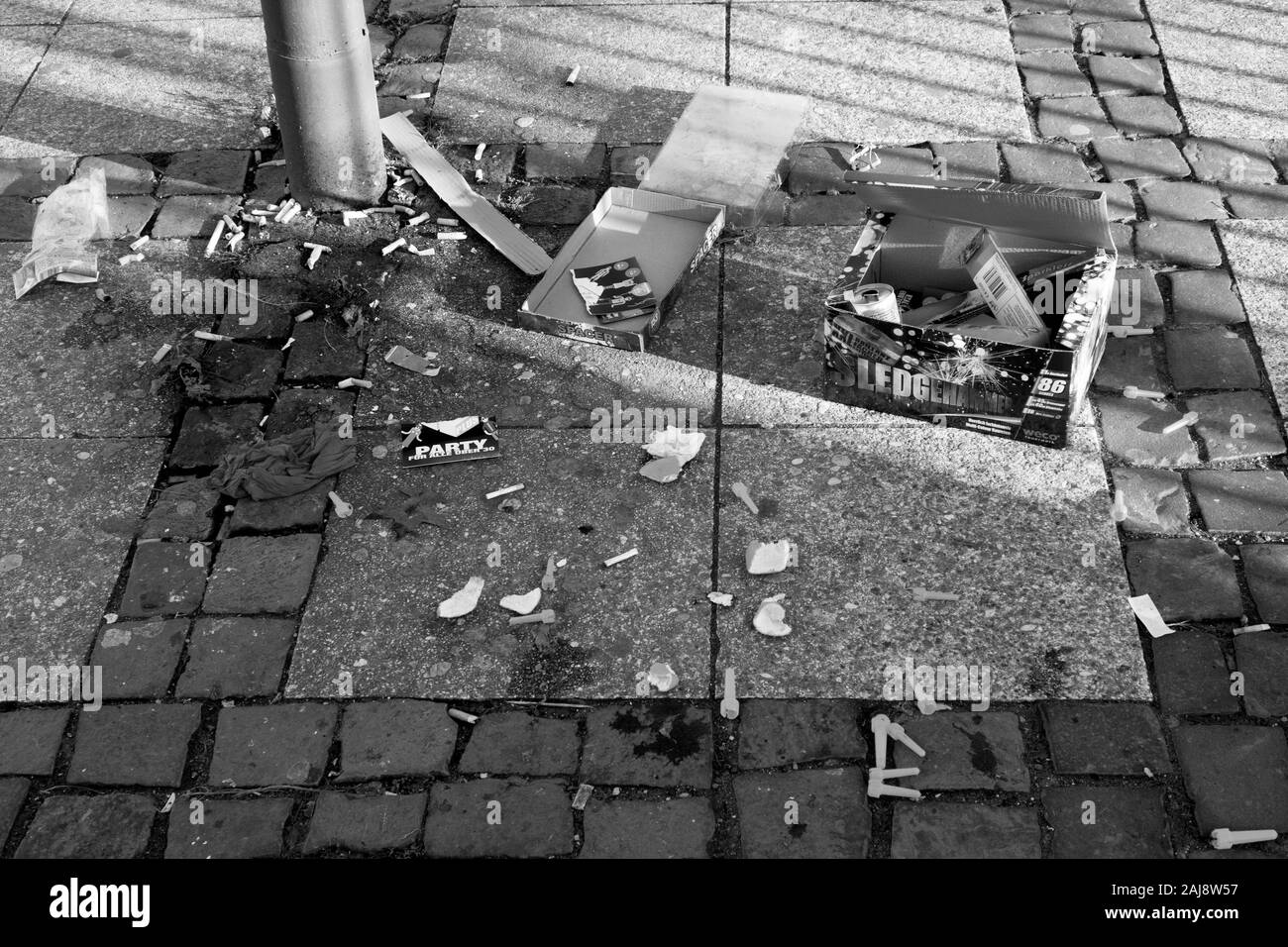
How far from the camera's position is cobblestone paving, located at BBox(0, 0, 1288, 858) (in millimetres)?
3273

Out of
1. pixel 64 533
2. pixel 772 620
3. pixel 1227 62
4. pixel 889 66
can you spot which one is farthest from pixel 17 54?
pixel 1227 62

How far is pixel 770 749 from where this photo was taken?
340 cm

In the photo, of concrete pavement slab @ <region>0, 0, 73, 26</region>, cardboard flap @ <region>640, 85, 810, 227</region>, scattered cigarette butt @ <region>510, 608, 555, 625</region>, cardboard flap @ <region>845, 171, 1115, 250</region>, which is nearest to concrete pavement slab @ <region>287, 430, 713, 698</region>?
scattered cigarette butt @ <region>510, 608, 555, 625</region>

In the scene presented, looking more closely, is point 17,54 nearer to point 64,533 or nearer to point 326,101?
point 326,101

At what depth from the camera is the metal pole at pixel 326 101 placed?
15.5 feet

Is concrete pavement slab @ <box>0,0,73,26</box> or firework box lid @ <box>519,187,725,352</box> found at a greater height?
concrete pavement slab @ <box>0,0,73,26</box>

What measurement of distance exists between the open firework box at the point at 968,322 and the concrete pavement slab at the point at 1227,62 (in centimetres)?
157

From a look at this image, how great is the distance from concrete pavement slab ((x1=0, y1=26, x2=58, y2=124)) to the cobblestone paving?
107 centimetres

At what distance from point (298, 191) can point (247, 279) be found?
0.52 m

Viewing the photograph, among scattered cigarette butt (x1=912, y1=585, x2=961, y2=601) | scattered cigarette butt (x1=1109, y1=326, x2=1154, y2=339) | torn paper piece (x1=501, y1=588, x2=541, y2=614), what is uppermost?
scattered cigarette butt (x1=1109, y1=326, x2=1154, y2=339)

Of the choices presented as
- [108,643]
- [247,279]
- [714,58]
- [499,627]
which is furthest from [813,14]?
[108,643]

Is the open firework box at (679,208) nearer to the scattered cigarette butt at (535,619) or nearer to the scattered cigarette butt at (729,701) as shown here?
the scattered cigarette butt at (535,619)

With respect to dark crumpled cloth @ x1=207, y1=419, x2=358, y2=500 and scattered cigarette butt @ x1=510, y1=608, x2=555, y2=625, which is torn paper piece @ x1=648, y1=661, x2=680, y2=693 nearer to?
scattered cigarette butt @ x1=510, y1=608, x2=555, y2=625

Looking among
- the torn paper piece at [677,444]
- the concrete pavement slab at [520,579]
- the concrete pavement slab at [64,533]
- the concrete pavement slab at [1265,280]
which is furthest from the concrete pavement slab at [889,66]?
the concrete pavement slab at [64,533]
